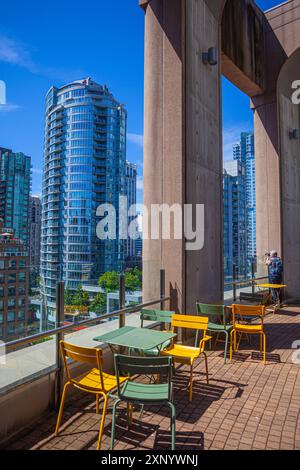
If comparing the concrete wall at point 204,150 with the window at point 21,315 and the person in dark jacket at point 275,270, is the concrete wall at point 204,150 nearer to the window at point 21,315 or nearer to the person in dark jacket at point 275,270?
the window at point 21,315

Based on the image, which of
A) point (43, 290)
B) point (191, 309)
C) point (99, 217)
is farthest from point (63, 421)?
point (99, 217)

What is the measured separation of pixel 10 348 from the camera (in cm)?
333

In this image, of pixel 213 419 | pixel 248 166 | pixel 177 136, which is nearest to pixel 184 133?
pixel 177 136

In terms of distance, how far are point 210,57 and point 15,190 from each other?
63.9 m

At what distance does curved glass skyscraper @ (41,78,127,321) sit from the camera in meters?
84.3

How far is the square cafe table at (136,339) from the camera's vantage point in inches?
146

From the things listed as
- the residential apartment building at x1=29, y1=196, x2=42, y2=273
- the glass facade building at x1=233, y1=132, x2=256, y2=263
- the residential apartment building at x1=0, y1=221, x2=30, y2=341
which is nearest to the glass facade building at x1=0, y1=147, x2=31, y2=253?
the residential apartment building at x1=29, y1=196, x2=42, y2=273

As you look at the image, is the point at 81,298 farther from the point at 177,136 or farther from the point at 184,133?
the point at 184,133

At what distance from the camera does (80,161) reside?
3492 inches

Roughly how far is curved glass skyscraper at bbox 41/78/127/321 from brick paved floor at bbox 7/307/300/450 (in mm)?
77484

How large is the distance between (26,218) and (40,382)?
72.6m

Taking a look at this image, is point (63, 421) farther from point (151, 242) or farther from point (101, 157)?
point (101, 157)

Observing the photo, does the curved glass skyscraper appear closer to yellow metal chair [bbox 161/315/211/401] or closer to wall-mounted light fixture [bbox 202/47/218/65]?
wall-mounted light fixture [bbox 202/47/218/65]
